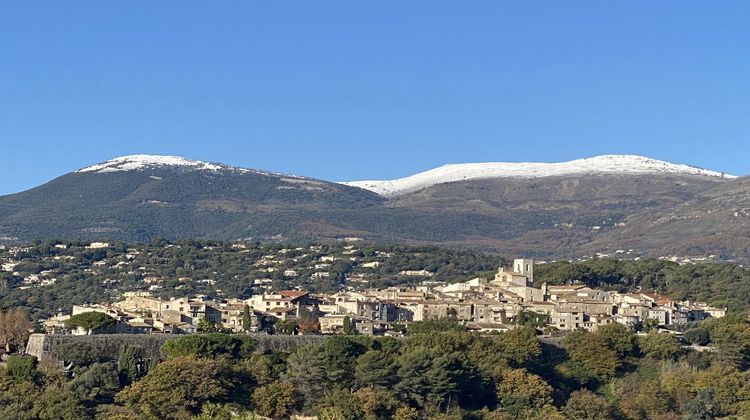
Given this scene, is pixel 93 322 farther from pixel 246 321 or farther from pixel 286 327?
pixel 286 327

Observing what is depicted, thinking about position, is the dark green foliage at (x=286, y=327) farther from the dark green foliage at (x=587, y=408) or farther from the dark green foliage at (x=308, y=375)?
the dark green foliage at (x=587, y=408)

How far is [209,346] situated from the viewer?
201ft

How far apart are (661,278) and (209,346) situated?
1674 inches

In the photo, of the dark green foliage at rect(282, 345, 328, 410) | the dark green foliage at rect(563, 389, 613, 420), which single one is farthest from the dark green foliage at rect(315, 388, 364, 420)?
the dark green foliage at rect(563, 389, 613, 420)

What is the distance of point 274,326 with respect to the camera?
246 feet

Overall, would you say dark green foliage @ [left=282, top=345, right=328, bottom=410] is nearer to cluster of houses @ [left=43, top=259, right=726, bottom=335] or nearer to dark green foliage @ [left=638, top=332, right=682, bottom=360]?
cluster of houses @ [left=43, top=259, right=726, bottom=335]

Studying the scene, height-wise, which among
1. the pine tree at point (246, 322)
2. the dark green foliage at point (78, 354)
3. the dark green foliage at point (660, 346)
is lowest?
the dark green foliage at point (78, 354)

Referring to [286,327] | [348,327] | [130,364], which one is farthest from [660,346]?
[130,364]

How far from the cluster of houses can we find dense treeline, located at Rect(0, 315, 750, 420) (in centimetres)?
693

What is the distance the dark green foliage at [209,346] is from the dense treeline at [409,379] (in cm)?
5

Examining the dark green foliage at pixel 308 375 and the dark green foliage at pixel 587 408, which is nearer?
the dark green foliage at pixel 308 375

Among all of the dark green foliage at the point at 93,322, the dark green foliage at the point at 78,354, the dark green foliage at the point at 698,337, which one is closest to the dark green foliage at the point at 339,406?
the dark green foliage at the point at 78,354

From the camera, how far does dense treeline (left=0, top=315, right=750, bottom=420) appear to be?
5572 centimetres

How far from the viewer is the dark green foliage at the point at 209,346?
200 feet
